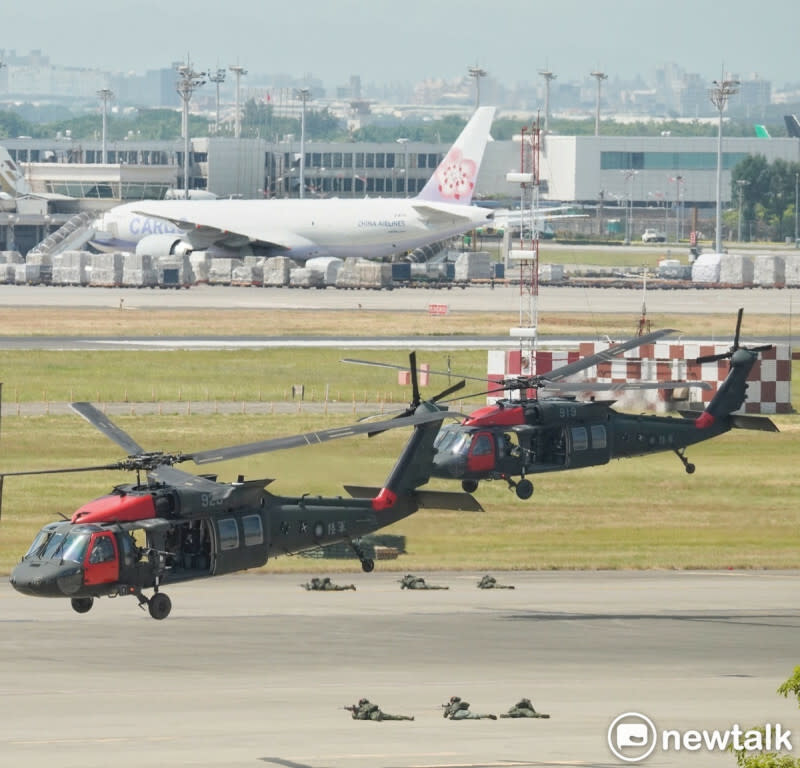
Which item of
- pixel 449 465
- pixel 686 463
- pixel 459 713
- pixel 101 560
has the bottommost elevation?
pixel 459 713

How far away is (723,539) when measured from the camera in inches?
2589

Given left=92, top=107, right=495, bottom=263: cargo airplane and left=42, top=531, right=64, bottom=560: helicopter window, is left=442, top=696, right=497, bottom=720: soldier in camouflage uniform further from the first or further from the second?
left=92, top=107, right=495, bottom=263: cargo airplane

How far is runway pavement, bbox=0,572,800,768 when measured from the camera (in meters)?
37.2

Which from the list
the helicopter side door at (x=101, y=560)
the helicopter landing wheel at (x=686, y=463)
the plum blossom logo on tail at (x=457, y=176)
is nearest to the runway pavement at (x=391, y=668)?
the helicopter side door at (x=101, y=560)

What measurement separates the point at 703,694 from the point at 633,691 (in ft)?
5.33

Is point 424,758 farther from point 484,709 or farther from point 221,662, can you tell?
point 221,662

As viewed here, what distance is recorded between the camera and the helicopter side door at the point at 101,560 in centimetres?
3841

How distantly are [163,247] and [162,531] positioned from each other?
14577cm

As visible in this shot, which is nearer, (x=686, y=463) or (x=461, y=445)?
(x=461, y=445)

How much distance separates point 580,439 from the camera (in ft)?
177

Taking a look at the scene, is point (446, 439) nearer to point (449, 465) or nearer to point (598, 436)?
point (449, 465)

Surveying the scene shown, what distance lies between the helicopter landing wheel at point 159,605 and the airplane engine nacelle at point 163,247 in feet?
472

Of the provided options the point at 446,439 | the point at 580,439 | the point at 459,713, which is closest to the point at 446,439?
the point at 446,439

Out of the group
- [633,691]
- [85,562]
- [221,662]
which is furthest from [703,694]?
[85,562]
